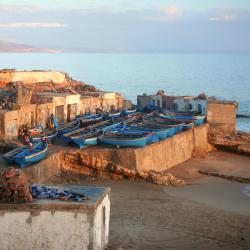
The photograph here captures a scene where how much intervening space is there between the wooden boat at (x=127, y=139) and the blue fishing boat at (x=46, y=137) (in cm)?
239

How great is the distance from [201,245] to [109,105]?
22.5 meters

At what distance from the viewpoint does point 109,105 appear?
36.1 m

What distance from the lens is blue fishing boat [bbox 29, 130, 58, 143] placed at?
2375 centimetres

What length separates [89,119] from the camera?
2989 centimetres

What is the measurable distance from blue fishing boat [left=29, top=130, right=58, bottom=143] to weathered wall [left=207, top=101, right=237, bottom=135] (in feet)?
35.5

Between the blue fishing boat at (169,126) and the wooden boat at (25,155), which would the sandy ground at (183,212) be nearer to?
the wooden boat at (25,155)

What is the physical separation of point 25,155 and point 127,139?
5.34m

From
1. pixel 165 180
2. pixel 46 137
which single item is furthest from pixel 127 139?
pixel 46 137

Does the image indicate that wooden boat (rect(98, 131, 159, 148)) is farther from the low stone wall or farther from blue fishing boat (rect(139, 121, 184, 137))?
the low stone wall

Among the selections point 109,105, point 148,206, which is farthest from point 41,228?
point 109,105

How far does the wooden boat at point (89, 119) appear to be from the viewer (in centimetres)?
2920

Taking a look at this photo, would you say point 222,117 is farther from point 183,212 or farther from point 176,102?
point 183,212

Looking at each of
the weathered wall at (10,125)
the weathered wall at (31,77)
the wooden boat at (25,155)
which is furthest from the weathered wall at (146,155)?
the weathered wall at (31,77)

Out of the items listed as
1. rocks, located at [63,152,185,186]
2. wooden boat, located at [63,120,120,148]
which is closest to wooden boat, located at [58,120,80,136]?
wooden boat, located at [63,120,120,148]
